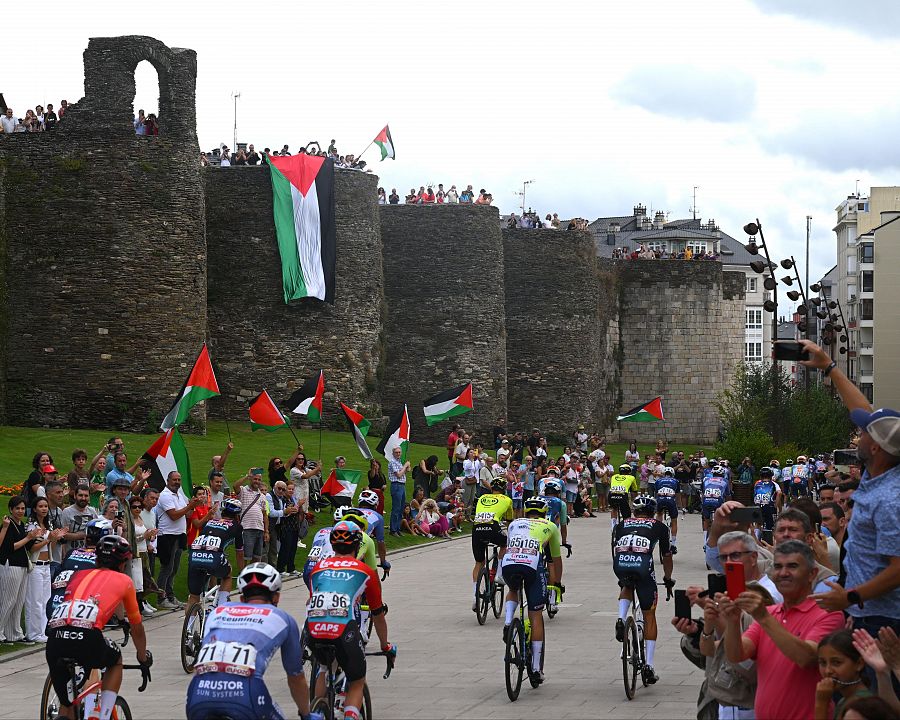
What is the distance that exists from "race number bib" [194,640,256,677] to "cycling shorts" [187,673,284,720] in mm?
34

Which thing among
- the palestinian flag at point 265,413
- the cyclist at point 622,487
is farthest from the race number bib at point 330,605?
the palestinian flag at point 265,413

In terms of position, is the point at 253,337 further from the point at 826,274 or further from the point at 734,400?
the point at 826,274

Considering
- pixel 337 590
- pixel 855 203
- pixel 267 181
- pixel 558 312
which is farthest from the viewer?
pixel 855 203

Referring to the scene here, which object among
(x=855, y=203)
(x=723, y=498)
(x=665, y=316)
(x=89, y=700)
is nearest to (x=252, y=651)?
(x=89, y=700)

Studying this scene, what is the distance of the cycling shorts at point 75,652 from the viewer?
398 inches

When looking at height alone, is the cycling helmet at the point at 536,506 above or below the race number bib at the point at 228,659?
above

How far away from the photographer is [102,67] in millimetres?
41406

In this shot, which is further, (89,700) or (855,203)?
(855,203)

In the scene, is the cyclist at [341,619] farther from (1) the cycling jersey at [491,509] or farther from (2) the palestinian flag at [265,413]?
(2) the palestinian flag at [265,413]

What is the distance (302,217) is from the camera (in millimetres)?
47469

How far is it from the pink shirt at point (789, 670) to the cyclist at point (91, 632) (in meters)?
4.42

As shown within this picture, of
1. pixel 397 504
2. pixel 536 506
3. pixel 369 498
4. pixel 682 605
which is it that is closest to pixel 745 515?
pixel 682 605

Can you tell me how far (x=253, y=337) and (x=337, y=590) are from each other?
123ft

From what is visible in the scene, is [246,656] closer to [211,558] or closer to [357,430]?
[211,558]
